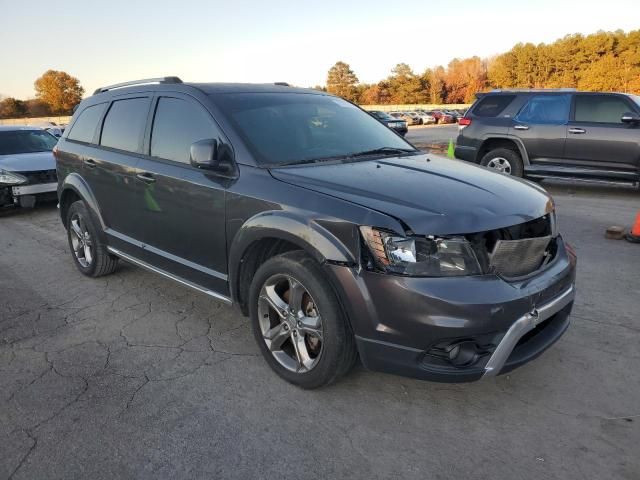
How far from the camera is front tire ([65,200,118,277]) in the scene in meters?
4.87

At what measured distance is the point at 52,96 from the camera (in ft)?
276

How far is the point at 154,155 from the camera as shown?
3934mm

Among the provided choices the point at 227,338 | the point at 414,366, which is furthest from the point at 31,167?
the point at 414,366

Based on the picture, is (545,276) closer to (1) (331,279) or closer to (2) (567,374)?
(2) (567,374)

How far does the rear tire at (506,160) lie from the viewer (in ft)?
31.5

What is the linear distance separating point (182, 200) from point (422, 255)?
1.86 metres

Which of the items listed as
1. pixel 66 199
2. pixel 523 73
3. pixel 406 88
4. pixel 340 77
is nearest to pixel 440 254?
pixel 66 199

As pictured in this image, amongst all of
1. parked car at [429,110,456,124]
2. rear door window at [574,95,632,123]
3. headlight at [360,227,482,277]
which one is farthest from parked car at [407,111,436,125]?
headlight at [360,227,482,277]

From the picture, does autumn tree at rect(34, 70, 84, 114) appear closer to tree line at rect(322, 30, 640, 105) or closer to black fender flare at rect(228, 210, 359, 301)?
tree line at rect(322, 30, 640, 105)

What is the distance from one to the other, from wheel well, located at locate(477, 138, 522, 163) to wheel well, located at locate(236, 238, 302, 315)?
7738mm

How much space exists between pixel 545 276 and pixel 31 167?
8.79 m

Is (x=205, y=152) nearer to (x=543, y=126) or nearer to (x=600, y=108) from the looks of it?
(x=543, y=126)

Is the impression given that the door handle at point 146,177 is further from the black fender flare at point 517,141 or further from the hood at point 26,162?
the black fender flare at point 517,141

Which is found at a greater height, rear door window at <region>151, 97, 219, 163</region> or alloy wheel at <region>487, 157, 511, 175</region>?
rear door window at <region>151, 97, 219, 163</region>
